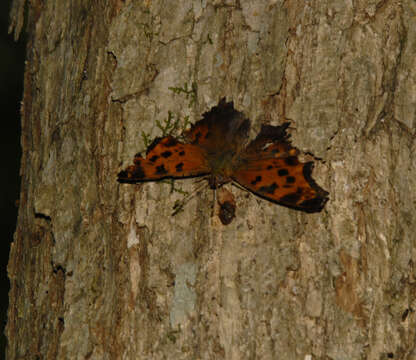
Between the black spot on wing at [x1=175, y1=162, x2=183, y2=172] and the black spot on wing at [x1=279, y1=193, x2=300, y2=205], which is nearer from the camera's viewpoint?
the black spot on wing at [x1=279, y1=193, x2=300, y2=205]

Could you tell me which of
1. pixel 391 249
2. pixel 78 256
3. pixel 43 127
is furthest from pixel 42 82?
pixel 391 249

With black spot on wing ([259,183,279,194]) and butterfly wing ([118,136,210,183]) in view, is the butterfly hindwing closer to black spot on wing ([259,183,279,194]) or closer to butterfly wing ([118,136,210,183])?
black spot on wing ([259,183,279,194])

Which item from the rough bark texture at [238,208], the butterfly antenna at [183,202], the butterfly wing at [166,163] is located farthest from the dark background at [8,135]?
the butterfly antenna at [183,202]

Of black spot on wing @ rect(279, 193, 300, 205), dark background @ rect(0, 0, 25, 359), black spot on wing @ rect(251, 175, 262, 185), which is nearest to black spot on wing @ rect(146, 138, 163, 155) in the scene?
black spot on wing @ rect(251, 175, 262, 185)

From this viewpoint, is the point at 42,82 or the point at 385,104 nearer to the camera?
the point at 385,104

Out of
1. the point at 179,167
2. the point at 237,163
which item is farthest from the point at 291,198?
the point at 179,167

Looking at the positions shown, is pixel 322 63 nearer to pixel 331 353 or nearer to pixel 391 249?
pixel 391 249

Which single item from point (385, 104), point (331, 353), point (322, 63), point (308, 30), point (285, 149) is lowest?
point (331, 353)
